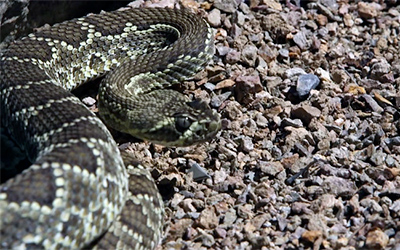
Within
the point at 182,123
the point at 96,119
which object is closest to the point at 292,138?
the point at 182,123

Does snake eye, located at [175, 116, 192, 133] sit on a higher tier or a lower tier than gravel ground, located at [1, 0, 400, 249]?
higher

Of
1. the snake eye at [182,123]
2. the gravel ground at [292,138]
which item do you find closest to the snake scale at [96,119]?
the snake eye at [182,123]

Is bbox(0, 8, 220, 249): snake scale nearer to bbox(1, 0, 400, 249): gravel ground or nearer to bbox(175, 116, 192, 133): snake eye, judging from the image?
bbox(175, 116, 192, 133): snake eye

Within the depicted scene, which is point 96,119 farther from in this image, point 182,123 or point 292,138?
point 292,138

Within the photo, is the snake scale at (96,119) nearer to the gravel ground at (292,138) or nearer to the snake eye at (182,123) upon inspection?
the snake eye at (182,123)

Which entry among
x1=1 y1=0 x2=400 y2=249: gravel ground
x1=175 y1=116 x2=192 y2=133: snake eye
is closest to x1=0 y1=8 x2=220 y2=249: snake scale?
x1=175 y1=116 x2=192 y2=133: snake eye

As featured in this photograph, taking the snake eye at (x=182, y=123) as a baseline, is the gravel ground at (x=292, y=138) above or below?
below

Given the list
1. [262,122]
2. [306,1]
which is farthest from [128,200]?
[306,1]
